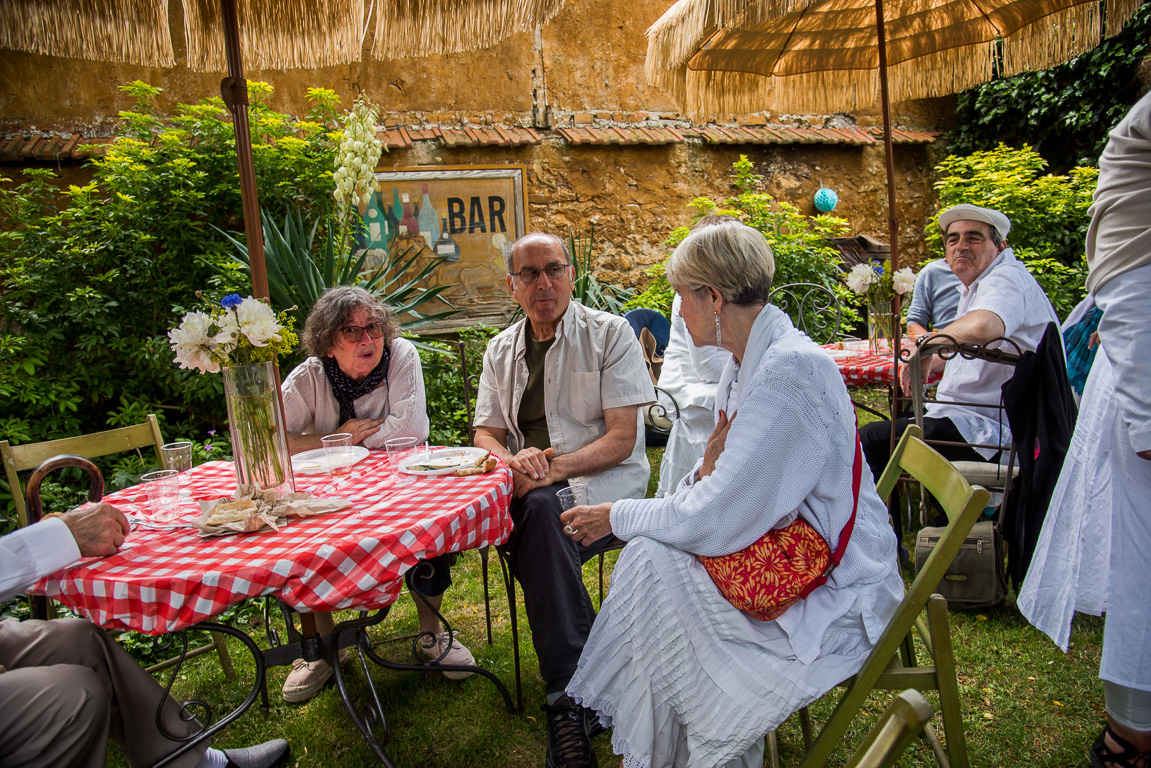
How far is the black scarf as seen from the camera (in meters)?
2.84

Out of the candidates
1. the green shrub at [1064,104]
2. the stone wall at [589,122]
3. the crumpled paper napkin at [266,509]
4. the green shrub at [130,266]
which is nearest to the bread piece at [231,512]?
the crumpled paper napkin at [266,509]

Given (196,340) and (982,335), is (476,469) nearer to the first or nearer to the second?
(196,340)

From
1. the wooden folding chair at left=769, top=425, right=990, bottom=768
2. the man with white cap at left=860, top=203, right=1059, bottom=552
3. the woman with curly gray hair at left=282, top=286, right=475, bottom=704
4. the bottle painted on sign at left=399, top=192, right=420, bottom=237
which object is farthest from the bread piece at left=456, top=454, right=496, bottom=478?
the bottle painted on sign at left=399, top=192, right=420, bottom=237

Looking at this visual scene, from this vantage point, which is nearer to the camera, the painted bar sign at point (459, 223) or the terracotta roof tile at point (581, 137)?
the terracotta roof tile at point (581, 137)

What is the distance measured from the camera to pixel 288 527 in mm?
1730

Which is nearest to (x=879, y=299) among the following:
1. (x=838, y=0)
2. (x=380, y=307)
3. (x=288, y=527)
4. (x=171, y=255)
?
(x=838, y=0)

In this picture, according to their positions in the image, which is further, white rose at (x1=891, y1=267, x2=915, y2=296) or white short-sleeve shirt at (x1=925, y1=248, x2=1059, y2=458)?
white rose at (x1=891, y1=267, x2=915, y2=296)

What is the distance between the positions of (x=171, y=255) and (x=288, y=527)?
4.07 metres

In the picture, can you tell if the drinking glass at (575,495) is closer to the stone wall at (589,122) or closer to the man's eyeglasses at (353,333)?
the man's eyeglasses at (353,333)

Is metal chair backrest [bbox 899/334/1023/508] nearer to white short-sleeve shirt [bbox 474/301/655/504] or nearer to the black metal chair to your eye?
white short-sleeve shirt [bbox 474/301/655/504]

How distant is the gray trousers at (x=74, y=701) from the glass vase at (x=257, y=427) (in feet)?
1.68

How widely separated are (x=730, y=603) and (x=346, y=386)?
185 centimetres

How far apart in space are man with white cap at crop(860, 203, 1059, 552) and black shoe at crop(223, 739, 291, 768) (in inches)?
106

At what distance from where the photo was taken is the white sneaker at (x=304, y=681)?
2.53m
